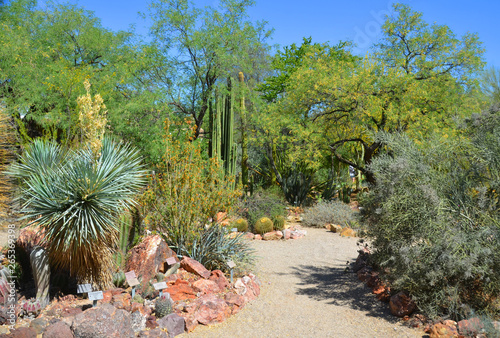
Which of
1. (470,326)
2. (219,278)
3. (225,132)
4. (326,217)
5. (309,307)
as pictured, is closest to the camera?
(470,326)

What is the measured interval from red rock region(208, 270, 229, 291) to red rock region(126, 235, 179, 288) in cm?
74

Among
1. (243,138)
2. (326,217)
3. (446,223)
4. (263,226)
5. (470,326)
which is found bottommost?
(470,326)

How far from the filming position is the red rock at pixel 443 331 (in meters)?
4.33

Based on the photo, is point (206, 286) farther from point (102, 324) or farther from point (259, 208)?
point (259, 208)

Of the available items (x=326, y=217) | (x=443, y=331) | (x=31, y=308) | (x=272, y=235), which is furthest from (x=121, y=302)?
(x=326, y=217)

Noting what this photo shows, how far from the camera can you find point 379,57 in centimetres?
1203

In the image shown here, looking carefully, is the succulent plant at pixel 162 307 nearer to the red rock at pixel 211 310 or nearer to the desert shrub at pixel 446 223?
the red rock at pixel 211 310

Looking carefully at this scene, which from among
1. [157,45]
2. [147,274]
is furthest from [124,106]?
[147,274]

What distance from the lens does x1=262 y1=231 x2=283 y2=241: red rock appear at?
10.3 m

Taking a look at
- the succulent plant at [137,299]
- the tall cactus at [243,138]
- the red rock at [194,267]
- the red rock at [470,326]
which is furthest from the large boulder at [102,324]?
the tall cactus at [243,138]

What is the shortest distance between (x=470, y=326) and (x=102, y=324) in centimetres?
396

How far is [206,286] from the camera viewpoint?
5668 millimetres

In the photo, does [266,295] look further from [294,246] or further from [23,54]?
[23,54]

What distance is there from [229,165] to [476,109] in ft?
23.4
